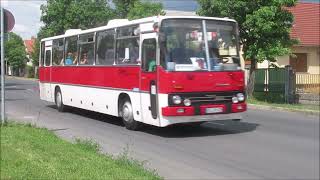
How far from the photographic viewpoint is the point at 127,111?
14797 millimetres

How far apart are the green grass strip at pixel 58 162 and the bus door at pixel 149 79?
256cm

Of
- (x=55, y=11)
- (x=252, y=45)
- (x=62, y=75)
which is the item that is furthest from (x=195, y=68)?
(x=55, y=11)

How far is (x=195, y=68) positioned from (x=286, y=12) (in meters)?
14.3

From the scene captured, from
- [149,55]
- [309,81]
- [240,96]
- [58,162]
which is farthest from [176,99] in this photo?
[309,81]

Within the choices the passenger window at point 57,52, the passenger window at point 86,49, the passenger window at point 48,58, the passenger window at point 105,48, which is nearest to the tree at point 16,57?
the passenger window at point 48,58

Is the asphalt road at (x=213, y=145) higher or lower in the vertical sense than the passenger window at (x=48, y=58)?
lower

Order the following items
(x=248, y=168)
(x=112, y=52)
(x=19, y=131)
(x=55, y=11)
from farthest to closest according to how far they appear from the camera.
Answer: (x=55, y=11), (x=112, y=52), (x=19, y=131), (x=248, y=168)

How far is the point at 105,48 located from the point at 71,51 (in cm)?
334

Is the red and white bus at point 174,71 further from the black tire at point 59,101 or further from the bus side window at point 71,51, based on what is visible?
the black tire at point 59,101

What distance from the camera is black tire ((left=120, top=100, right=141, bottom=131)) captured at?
14586 millimetres

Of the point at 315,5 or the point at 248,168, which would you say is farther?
the point at 315,5

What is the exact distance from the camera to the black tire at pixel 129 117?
47.9 feet

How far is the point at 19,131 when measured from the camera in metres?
12.7

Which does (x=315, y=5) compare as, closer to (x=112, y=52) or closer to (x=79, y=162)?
(x=112, y=52)
